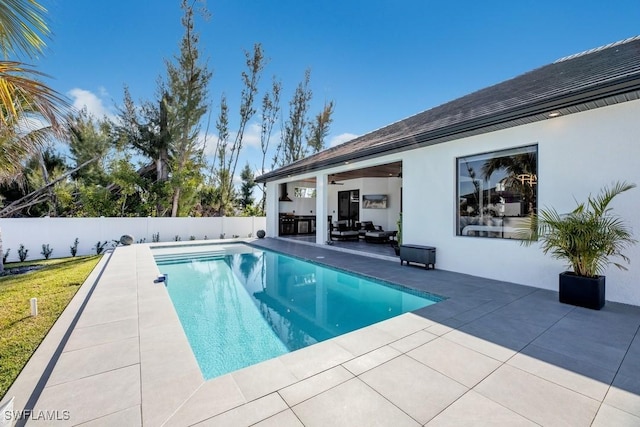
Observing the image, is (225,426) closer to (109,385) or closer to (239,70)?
(109,385)

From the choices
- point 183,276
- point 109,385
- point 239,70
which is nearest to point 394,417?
point 109,385

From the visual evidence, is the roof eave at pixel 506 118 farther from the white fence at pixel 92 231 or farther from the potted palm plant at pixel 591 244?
the white fence at pixel 92 231

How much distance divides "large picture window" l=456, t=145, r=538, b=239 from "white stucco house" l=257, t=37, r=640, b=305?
2cm

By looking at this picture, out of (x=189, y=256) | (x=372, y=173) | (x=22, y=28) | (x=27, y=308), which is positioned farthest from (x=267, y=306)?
(x=372, y=173)

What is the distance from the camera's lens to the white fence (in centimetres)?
1112

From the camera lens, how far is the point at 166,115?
54.0 feet

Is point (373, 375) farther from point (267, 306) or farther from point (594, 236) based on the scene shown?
point (594, 236)

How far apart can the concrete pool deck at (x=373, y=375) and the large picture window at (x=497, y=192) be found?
2348 millimetres

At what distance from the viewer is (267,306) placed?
19.1ft

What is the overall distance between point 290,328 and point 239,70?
1983cm

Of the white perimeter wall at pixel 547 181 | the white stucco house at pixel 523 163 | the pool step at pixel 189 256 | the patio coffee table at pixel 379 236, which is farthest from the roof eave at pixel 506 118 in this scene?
the pool step at pixel 189 256

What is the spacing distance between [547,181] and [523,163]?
656 mm

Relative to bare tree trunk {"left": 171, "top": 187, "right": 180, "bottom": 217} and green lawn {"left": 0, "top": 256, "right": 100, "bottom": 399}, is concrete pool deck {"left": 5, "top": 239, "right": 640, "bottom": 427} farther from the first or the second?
bare tree trunk {"left": 171, "top": 187, "right": 180, "bottom": 217}

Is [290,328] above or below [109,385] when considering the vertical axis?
below
